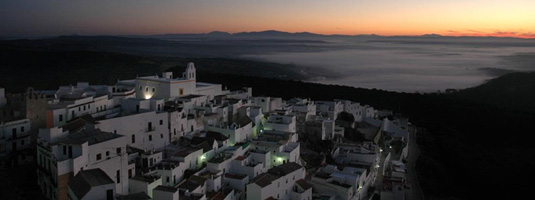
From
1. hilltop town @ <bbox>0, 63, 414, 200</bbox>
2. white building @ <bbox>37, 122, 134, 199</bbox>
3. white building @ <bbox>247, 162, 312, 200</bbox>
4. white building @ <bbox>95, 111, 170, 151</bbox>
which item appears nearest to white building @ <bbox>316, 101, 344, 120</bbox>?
hilltop town @ <bbox>0, 63, 414, 200</bbox>

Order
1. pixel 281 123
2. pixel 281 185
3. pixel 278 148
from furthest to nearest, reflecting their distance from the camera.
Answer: pixel 281 123, pixel 278 148, pixel 281 185

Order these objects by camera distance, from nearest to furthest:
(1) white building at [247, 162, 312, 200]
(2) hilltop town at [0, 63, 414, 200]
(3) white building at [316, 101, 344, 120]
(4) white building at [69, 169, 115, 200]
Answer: (4) white building at [69, 169, 115, 200] < (2) hilltop town at [0, 63, 414, 200] < (1) white building at [247, 162, 312, 200] < (3) white building at [316, 101, 344, 120]

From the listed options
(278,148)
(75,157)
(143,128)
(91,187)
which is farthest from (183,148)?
(91,187)

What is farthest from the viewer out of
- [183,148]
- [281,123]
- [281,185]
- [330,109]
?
[330,109]

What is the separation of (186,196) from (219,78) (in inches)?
1545

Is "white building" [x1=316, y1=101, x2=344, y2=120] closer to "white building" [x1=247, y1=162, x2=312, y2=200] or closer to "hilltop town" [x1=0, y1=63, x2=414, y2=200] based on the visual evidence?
"hilltop town" [x1=0, y1=63, x2=414, y2=200]

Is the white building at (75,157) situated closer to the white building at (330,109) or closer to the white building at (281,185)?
the white building at (281,185)

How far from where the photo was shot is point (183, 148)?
18594 mm

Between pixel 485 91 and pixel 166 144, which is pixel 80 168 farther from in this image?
pixel 485 91

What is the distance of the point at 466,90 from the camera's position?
62.7 metres

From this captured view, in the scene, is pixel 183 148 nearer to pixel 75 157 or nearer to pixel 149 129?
pixel 149 129

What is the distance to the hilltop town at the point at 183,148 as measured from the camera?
47.0 feet

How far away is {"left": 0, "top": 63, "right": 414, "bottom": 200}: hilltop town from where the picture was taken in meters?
14.3

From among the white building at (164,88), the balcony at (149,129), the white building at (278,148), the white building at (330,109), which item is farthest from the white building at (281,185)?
the white building at (330,109)
